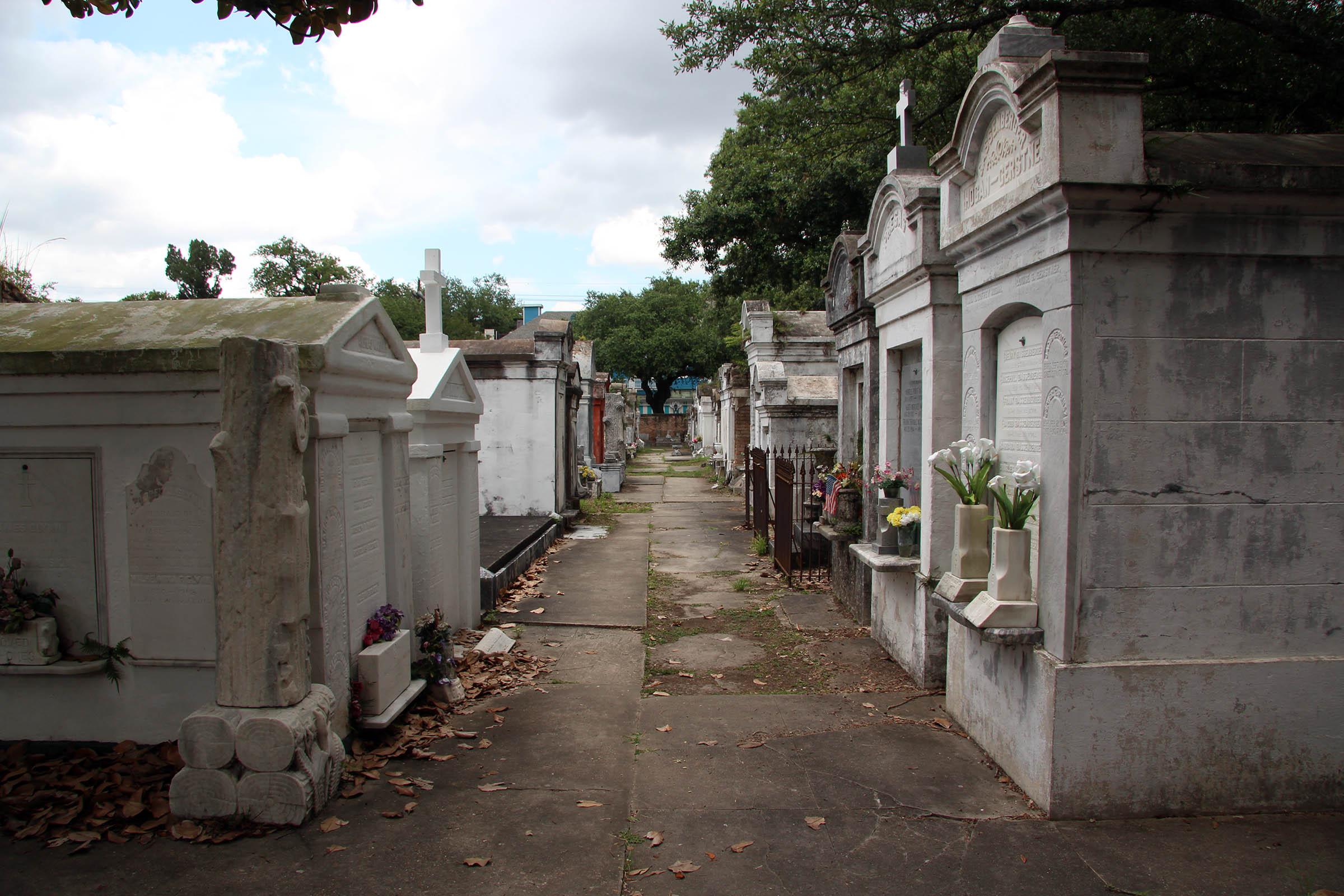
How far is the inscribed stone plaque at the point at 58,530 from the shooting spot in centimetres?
420

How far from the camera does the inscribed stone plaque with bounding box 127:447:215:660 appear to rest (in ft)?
13.4

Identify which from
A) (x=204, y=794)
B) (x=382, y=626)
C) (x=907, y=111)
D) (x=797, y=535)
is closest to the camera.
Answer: (x=204, y=794)

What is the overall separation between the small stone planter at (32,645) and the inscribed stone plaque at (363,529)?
149 centimetres

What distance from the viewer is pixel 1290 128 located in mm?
9023

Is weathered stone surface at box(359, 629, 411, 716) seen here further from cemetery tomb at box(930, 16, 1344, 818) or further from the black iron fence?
the black iron fence

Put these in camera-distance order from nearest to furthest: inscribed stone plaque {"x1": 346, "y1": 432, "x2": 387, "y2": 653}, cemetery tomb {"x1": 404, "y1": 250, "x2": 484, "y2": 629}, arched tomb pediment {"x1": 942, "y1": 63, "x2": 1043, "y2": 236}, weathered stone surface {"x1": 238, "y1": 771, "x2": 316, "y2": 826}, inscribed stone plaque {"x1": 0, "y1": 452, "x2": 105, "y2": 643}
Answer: weathered stone surface {"x1": 238, "y1": 771, "x2": 316, "y2": 826} < arched tomb pediment {"x1": 942, "y1": 63, "x2": 1043, "y2": 236} < inscribed stone plaque {"x1": 0, "y1": 452, "x2": 105, "y2": 643} < inscribed stone plaque {"x1": 346, "y1": 432, "x2": 387, "y2": 653} < cemetery tomb {"x1": 404, "y1": 250, "x2": 484, "y2": 629}

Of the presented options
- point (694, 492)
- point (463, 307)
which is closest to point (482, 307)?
point (463, 307)

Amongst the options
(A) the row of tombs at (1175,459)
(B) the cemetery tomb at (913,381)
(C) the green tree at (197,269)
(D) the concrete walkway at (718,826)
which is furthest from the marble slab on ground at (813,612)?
(C) the green tree at (197,269)

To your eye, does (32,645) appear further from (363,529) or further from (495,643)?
(495,643)

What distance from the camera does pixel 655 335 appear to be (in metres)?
45.1

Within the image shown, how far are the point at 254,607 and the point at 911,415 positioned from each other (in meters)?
4.89

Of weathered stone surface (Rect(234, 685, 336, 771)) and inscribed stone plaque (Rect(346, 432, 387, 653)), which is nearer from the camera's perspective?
weathered stone surface (Rect(234, 685, 336, 771))

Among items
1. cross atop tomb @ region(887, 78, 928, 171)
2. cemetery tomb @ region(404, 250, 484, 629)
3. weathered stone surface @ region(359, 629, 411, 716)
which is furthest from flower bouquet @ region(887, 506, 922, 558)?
weathered stone surface @ region(359, 629, 411, 716)

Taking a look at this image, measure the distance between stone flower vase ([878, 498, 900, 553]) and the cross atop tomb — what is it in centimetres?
265
